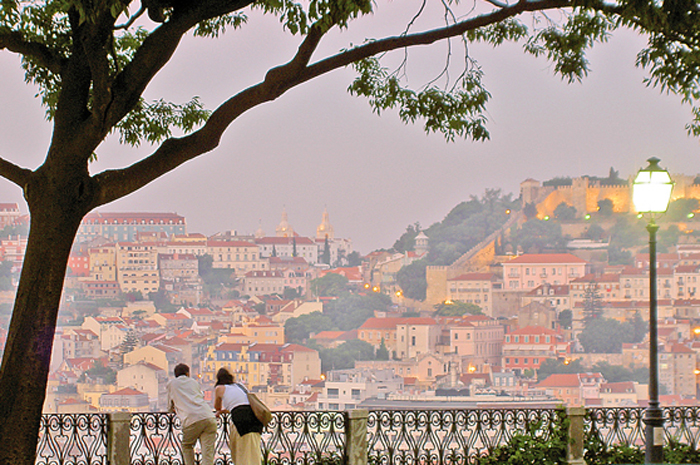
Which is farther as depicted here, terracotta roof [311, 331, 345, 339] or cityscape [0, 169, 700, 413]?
terracotta roof [311, 331, 345, 339]

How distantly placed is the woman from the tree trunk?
1.07 meters

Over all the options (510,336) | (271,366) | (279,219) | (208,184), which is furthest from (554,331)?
(208,184)

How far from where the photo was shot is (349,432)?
211 inches

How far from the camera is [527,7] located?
4.61 meters

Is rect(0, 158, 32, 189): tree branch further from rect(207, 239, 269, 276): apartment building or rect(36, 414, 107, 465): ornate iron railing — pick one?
rect(207, 239, 269, 276): apartment building

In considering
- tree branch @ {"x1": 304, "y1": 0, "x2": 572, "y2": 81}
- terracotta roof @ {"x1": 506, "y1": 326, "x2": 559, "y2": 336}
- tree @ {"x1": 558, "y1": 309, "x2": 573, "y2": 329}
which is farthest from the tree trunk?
tree @ {"x1": 558, "y1": 309, "x2": 573, "y2": 329}

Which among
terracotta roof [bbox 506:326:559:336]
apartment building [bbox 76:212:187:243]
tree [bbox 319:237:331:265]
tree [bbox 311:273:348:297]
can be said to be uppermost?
apartment building [bbox 76:212:187:243]

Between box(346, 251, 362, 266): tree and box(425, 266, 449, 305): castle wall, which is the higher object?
box(346, 251, 362, 266): tree

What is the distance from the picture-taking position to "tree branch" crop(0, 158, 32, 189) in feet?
14.0

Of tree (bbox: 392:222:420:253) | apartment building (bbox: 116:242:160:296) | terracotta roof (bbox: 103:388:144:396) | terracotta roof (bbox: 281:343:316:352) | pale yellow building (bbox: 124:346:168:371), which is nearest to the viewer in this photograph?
terracotta roof (bbox: 103:388:144:396)

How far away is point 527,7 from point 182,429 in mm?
3349

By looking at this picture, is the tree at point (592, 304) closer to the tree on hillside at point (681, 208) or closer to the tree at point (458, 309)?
the tree on hillside at point (681, 208)

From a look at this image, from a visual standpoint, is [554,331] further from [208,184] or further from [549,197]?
[208,184]

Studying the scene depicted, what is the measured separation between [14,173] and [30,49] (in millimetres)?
806
